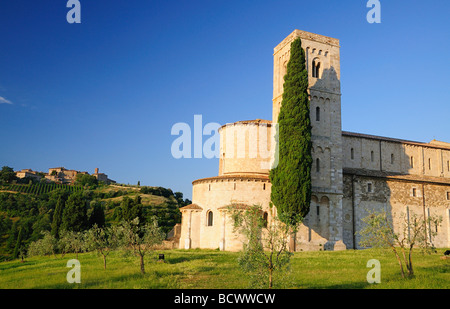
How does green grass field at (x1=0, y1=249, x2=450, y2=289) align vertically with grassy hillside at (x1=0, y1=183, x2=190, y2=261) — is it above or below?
below

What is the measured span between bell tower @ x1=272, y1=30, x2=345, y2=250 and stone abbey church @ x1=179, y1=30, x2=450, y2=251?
0.09 m

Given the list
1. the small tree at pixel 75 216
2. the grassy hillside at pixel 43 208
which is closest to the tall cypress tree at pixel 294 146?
the grassy hillside at pixel 43 208

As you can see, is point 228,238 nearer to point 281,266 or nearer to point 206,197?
point 206,197

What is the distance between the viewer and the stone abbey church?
110 feet

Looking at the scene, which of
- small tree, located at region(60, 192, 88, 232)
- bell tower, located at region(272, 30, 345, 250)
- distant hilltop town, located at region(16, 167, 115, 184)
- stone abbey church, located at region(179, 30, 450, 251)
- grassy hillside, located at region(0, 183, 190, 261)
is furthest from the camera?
distant hilltop town, located at region(16, 167, 115, 184)

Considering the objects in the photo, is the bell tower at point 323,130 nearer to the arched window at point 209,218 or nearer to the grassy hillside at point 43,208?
the arched window at point 209,218

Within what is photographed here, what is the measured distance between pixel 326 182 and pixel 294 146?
5.49 metres

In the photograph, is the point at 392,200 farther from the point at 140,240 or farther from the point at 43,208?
the point at 43,208

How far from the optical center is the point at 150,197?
91.1 meters

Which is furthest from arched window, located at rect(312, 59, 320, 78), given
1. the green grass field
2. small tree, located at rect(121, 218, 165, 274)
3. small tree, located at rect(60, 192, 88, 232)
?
small tree, located at rect(60, 192, 88, 232)

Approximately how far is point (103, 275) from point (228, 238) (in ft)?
47.9

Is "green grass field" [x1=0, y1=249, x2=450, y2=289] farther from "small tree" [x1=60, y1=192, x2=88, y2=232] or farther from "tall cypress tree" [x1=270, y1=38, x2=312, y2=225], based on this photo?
"small tree" [x1=60, y1=192, x2=88, y2=232]

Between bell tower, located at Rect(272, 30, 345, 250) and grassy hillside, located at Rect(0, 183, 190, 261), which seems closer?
bell tower, located at Rect(272, 30, 345, 250)
